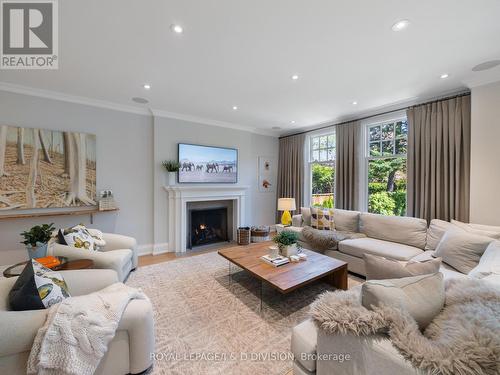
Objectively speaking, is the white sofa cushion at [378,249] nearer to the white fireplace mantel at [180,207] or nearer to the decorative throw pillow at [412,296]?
the decorative throw pillow at [412,296]

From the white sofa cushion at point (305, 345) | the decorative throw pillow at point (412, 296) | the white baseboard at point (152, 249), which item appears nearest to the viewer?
the decorative throw pillow at point (412, 296)

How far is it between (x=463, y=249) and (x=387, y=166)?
76.4 inches

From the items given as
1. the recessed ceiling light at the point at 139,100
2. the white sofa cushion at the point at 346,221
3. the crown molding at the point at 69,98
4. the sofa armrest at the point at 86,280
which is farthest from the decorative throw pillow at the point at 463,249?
the crown molding at the point at 69,98

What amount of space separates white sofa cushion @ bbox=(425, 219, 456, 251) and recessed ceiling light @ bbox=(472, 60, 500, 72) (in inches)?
70.8

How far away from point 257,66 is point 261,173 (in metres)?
3.23

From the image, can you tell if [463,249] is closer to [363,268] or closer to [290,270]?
[363,268]

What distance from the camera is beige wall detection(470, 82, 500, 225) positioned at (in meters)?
2.46

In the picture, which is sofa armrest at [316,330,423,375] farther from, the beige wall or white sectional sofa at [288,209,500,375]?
the beige wall

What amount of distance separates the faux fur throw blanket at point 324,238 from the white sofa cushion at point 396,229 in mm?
190

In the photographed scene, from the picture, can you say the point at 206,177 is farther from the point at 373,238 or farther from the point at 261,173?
the point at 373,238

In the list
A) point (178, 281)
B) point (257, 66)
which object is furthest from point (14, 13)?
point (178, 281)

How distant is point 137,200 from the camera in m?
3.73

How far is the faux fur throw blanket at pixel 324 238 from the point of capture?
3.12m

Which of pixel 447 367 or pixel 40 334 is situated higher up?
pixel 447 367
